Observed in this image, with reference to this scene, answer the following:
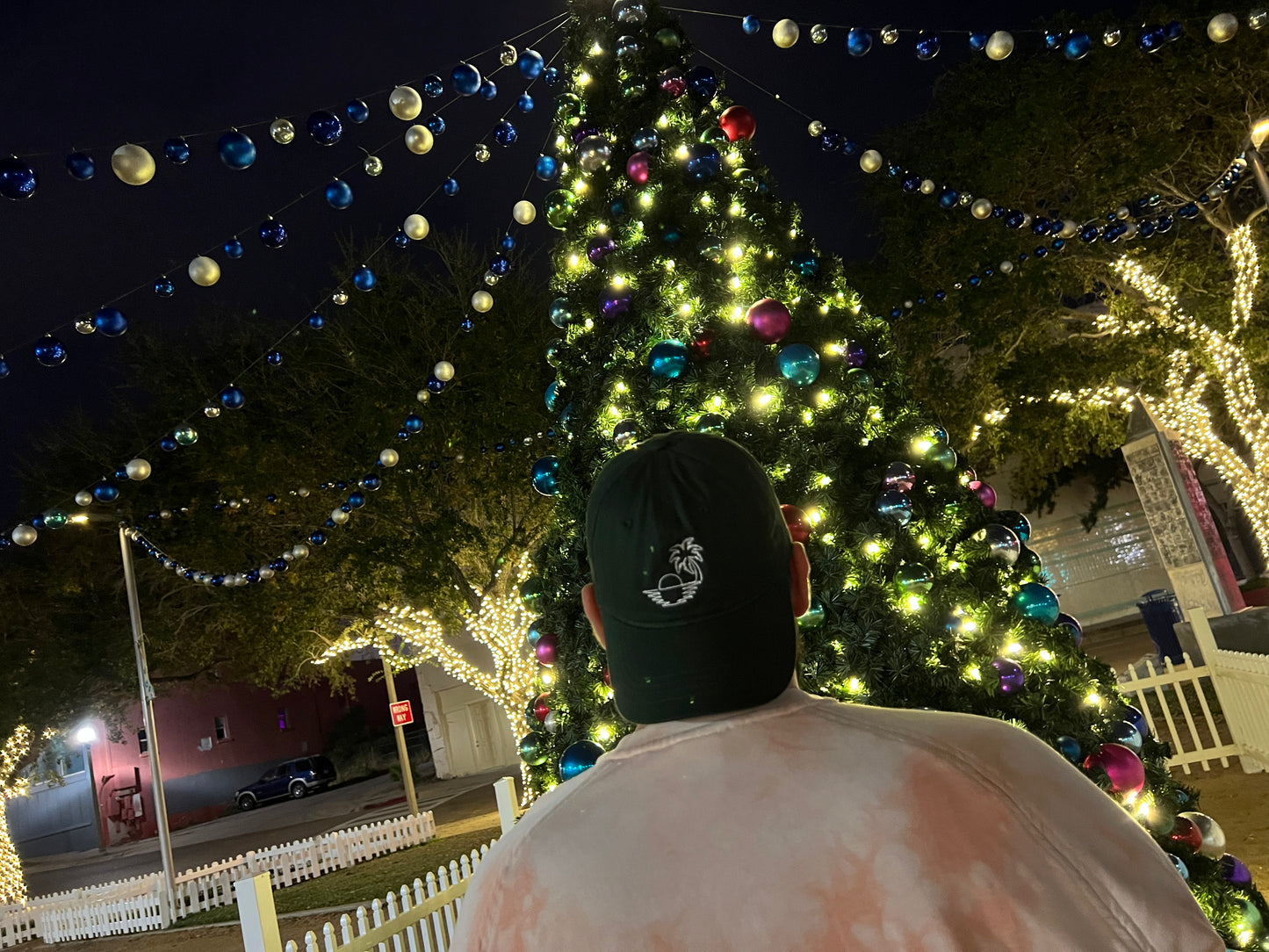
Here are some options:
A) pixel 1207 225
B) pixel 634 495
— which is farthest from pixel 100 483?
pixel 1207 225

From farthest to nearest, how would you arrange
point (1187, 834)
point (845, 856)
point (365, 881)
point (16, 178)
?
1. point (365, 881)
2. point (16, 178)
3. point (1187, 834)
4. point (845, 856)

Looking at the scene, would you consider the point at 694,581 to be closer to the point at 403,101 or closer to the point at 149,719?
the point at 403,101

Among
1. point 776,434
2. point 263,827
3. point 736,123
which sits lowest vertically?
point 263,827

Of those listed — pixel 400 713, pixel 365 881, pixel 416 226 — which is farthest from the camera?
pixel 400 713

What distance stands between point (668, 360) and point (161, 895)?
1326 centimetres

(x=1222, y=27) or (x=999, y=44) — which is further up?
(x=999, y=44)

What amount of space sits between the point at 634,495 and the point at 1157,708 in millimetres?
11709

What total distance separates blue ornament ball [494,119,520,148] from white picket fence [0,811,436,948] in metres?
11.9

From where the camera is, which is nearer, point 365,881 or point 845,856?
point 845,856

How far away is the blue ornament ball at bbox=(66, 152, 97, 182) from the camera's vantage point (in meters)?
3.63

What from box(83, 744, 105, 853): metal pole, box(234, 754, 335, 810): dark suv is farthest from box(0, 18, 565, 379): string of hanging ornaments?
box(83, 744, 105, 853): metal pole

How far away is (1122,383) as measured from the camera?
13859 mm

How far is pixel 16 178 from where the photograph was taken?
3408mm

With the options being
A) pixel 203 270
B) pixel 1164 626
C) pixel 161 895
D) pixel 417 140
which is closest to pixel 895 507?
pixel 417 140
